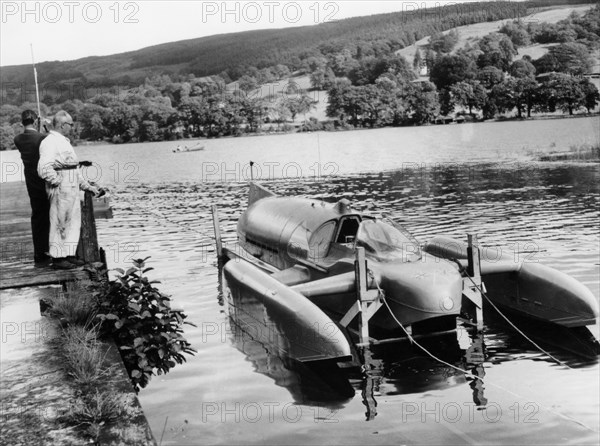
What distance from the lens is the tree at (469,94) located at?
444 feet

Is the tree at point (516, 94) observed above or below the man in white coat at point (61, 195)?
above

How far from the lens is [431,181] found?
51844 mm

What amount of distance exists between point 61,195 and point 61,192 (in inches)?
1.9

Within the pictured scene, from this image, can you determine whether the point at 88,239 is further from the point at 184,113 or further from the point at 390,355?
the point at 184,113

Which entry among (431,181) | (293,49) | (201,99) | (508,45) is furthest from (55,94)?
(431,181)

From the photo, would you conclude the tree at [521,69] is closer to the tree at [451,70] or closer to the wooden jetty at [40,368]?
the tree at [451,70]

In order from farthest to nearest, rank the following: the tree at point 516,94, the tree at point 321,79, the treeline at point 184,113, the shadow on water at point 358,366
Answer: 1. the tree at point 321,79
2. the treeline at point 184,113
3. the tree at point 516,94
4. the shadow on water at point 358,366

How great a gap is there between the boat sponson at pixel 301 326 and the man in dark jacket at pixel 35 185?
12.9 feet

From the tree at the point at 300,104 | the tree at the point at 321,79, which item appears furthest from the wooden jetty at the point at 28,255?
the tree at the point at 321,79

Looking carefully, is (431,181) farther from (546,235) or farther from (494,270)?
(494,270)

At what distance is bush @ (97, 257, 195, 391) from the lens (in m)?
9.10

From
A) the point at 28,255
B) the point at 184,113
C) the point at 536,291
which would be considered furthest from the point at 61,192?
the point at 184,113

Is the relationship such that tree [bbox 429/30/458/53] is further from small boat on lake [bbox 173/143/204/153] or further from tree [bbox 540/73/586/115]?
small boat on lake [bbox 173/143/204/153]

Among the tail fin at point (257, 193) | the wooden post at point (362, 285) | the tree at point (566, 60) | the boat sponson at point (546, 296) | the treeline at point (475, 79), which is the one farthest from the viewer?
the treeline at point (475, 79)
